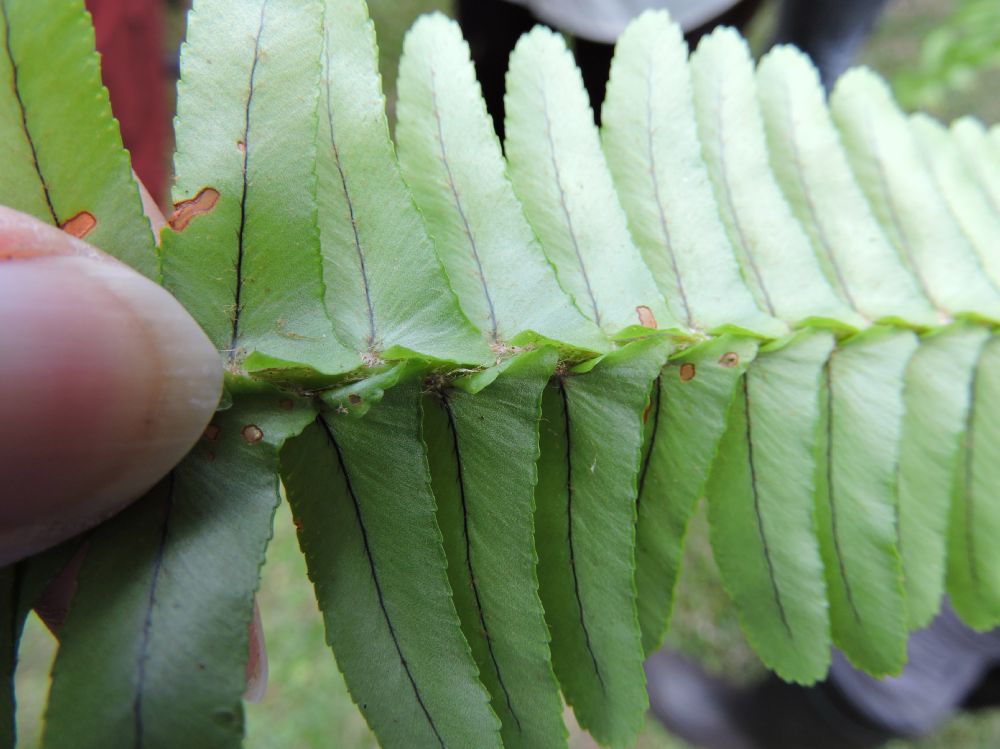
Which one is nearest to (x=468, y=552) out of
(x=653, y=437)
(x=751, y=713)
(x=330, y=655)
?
(x=653, y=437)

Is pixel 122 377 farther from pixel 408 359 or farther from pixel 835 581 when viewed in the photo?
pixel 835 581

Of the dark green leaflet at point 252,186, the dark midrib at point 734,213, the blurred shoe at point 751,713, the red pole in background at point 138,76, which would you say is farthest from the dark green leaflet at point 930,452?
the red pole in background at point 138,76

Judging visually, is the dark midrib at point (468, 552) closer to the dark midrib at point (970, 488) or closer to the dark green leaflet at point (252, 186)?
the dark green leaflet at point (252, 186)

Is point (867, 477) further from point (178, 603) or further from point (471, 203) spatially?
point (178, 603)

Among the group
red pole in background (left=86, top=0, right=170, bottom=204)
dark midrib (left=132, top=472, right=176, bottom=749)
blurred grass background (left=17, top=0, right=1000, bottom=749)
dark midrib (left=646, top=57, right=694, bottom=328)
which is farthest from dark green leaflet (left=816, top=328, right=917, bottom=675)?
red pole in background (left=86, top=0, right=170, bottom=204)

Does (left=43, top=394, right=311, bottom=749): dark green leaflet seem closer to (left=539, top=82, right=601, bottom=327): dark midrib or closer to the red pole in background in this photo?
(left=539, top=82, right=601, bottom=327): dark midrib

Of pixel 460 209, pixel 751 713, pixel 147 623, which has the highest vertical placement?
pixel 460 209

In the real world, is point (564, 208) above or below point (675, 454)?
above
